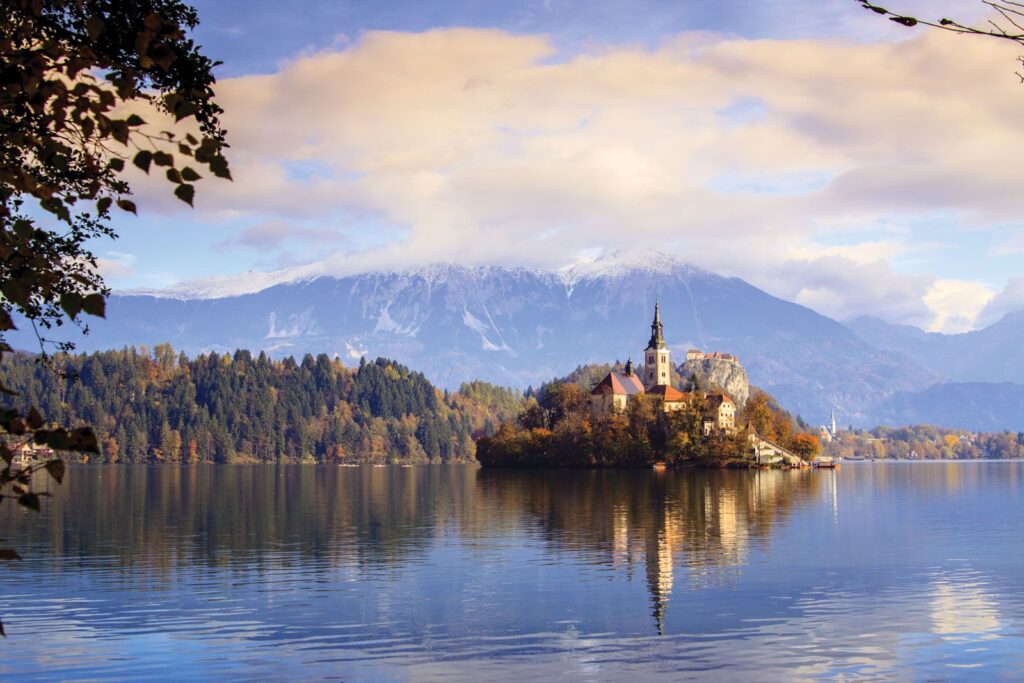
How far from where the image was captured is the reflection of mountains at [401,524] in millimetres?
58469

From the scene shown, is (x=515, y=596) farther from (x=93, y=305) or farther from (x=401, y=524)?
(x=401, y=524)

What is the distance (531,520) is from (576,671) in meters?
51.7

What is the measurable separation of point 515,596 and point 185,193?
125 ft

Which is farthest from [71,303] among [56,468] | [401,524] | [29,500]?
[401,524]

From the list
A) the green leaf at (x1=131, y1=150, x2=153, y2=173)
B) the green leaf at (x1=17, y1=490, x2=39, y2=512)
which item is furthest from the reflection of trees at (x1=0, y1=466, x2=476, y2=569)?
the green leaf at (x1=131, y1=150, x2=153, y2=173)

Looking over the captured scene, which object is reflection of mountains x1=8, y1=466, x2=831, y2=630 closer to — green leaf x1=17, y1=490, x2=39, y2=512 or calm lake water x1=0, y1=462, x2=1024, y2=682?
calm lake water x1=0, y1=462, x2=1024, y2=682

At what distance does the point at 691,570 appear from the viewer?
5300 centimetres

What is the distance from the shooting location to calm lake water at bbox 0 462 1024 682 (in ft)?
109

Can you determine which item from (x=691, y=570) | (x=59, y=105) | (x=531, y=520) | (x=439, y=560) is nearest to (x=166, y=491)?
(x=531, y=520)

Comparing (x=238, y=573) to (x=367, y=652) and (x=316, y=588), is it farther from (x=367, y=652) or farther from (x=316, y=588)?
(x=367, y=652)

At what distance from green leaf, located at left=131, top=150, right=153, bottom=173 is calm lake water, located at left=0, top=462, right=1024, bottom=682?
24413 millimetres

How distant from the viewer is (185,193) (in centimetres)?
965

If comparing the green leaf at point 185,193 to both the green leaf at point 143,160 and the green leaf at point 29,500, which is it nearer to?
the green leaf at point 143,160

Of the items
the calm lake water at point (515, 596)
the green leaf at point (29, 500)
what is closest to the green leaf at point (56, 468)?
the green leaf at point (29, 500)
